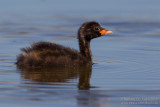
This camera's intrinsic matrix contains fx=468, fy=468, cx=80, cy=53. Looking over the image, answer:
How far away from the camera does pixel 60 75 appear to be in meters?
11.3

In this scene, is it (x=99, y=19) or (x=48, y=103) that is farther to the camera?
(x=99, y=19)

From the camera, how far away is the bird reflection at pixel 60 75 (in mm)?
10601

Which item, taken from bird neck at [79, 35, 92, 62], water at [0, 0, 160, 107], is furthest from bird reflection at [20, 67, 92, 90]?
bird neck at [79, 35, 92, 62]

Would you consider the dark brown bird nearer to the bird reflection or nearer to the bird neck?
the bird reflection

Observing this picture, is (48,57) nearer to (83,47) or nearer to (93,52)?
(83,47)

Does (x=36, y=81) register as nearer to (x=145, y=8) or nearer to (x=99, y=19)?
(x=99, y=19)

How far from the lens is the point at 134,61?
43.3 ft

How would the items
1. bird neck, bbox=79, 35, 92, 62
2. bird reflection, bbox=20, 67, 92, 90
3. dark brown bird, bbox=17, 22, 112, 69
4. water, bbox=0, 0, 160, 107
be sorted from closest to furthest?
1. water, bbox=0, 0, 160, 107
2. bird reflection, bbox=20, 67, 92, 90
3. dark brown bird, bbox=17, 22, 112, 69
4. bird neck, bbox=79, 35, 92, 62

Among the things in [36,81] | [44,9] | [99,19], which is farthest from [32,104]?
[44,9]

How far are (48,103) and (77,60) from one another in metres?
4.00

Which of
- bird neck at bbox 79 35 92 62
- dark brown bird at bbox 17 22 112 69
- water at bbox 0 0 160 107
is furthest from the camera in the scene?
bird neck at bbox 79 35 92 62

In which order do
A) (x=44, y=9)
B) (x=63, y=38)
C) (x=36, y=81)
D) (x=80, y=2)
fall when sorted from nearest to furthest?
(x=36, y=81)
(x=63, y=38)
(x=44, y=9)
(x=80, y=2)

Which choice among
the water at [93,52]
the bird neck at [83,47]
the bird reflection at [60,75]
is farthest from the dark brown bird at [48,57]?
the bird neck at [83,47]

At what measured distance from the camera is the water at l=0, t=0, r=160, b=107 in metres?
9.11
